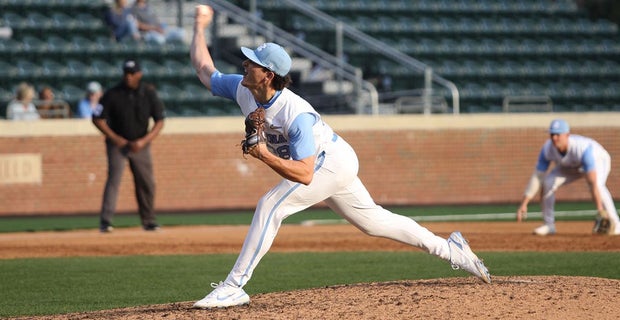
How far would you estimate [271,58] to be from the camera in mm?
6711

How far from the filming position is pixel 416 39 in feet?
83.5

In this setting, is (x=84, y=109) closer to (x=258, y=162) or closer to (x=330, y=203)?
(x=258, y=162)

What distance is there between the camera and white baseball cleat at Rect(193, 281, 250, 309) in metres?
6.94

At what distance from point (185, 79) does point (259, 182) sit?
Result: 273 cm

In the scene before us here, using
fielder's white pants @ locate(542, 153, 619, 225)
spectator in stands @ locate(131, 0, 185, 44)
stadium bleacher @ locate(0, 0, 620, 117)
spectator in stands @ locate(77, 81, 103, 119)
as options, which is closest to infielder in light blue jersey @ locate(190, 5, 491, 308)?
fielder's white pants @ locate(542, 153, 619, 225)

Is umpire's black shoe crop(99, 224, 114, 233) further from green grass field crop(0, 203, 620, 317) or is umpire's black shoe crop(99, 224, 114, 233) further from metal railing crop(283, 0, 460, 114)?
metal railing crop(283, 0, 460, 114)

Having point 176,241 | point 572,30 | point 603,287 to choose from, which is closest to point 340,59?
point 572,30

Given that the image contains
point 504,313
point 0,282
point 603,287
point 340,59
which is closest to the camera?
point 504,313

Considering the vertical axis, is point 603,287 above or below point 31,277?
above

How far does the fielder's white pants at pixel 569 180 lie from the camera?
13344 millimetres

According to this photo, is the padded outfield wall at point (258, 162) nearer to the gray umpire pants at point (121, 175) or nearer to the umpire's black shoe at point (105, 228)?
the umpire's black shoe at point (105, 228)

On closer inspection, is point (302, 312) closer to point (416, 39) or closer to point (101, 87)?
point (101, 87)

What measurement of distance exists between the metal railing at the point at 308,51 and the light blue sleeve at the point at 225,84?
1368cm

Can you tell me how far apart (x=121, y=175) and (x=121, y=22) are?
7.90 m
